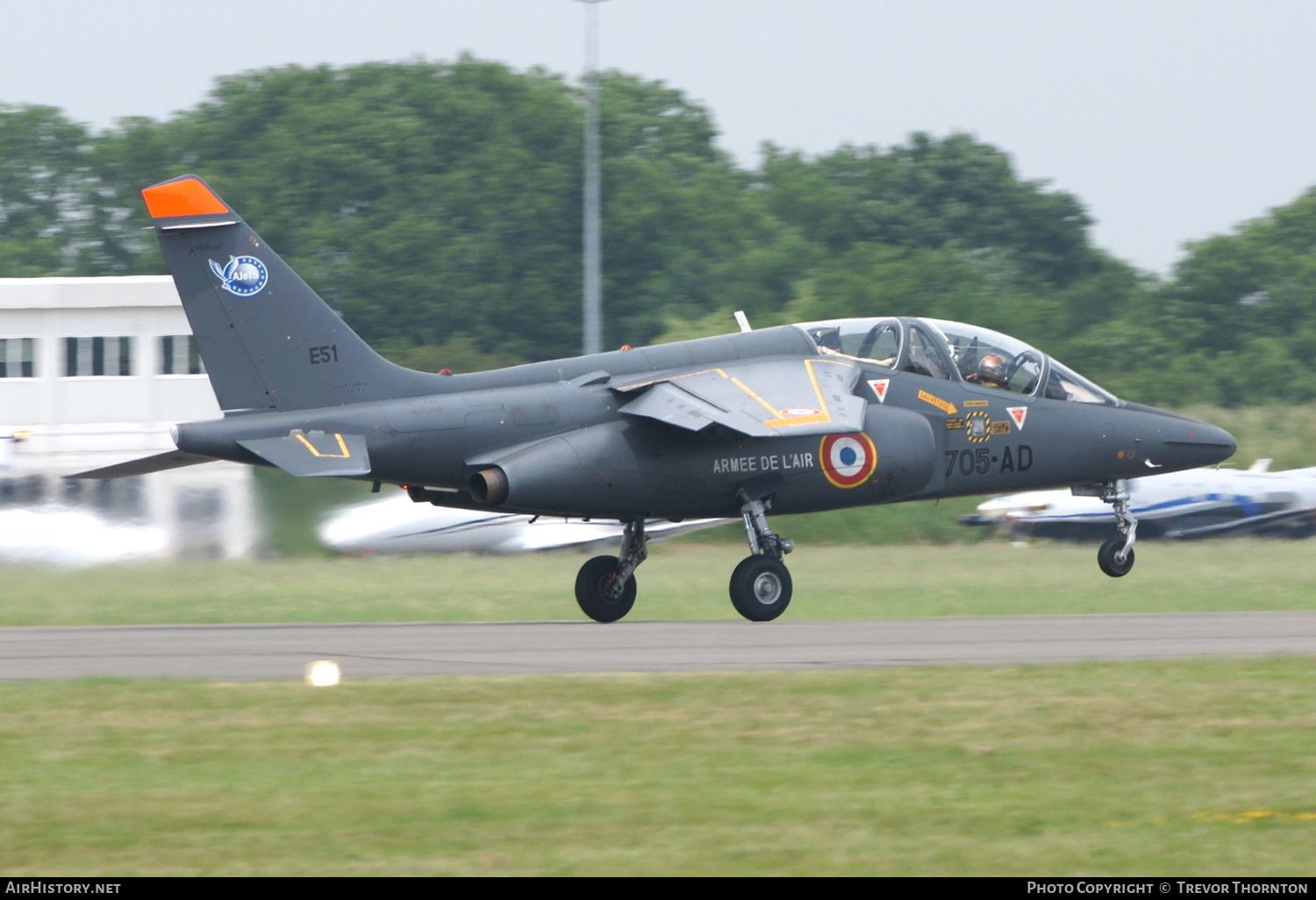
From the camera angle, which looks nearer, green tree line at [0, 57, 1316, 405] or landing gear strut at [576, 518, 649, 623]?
landing gear strut at [576, 518, 649, 623]

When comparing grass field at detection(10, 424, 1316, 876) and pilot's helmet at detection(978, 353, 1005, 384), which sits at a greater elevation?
pilot's helmet at detection(978, 353, 1005, 384)

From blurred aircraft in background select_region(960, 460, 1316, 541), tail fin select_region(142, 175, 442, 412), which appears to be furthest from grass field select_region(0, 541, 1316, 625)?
tail fin select_region(142, 175, 442, 412)

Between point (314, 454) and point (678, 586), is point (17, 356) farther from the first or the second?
point (314, 454)

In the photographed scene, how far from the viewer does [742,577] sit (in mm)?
17844

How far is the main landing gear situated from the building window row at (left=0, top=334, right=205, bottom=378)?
31.3m

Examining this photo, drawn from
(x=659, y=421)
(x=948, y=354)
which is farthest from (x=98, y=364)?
(x=948, y=354)

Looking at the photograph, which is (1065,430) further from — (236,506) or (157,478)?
(157,478)

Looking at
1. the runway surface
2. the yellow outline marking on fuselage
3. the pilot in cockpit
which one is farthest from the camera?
the pilot in cockpit

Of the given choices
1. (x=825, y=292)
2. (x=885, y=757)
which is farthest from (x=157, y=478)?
(x=825, y=292)

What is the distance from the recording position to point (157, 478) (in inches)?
998

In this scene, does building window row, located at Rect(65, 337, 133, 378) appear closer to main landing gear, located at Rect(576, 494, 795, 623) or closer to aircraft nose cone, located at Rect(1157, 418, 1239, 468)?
main landing gear, located at Rect(576, 494, 795, 623)

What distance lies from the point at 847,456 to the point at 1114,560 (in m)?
3.61

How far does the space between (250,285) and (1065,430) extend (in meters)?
9.23

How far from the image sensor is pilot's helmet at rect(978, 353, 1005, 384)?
762 inches
